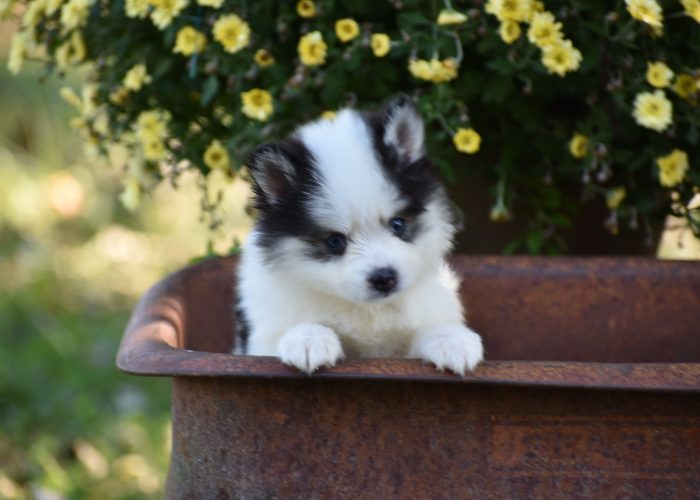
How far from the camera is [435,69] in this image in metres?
3.03

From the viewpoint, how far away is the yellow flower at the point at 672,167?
310cm

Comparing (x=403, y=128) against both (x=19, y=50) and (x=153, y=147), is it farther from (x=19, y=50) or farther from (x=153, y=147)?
(x=19, y=50)

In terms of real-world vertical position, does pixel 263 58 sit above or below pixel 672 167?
above

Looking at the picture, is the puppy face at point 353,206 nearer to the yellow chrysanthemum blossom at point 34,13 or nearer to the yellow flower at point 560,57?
the yellow flower at point 560,57

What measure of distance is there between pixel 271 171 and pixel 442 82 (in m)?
0.83

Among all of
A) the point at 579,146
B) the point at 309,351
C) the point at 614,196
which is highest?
the point at 579,146

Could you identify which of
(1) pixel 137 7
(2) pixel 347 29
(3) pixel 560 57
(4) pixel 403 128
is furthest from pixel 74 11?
(3) pixel 560 57

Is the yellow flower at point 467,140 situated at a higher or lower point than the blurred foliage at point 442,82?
lower

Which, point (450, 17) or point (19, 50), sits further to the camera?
point (19, 50)

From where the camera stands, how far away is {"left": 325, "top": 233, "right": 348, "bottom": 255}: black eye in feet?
8.08

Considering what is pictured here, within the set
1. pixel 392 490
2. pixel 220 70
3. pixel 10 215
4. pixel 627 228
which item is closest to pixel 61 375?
pixel 10 215

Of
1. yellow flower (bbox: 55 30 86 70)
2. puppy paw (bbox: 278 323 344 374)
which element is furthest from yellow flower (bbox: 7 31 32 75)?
puppy paw (bbox: 278 323 344 374)

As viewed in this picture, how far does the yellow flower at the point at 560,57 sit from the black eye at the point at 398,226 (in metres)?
0.79

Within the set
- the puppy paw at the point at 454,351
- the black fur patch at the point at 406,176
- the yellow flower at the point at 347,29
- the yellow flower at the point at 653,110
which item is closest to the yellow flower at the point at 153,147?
the yellow flower at the point at 347,29
